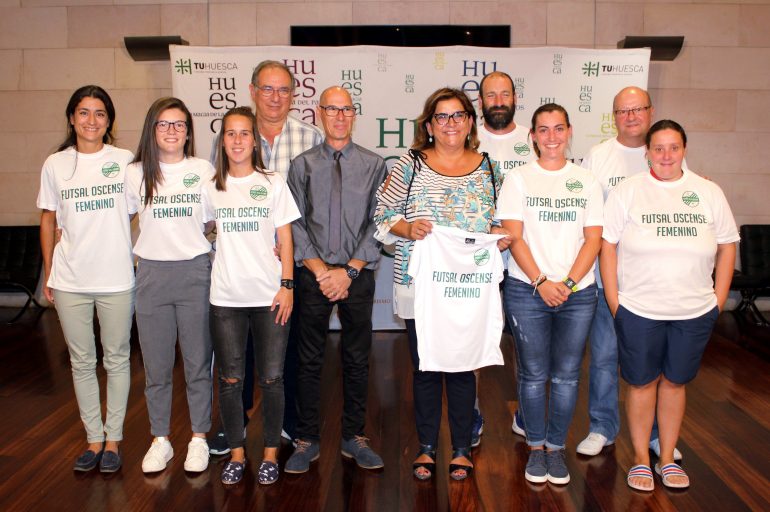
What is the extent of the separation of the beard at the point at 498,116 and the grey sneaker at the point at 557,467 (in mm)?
1576

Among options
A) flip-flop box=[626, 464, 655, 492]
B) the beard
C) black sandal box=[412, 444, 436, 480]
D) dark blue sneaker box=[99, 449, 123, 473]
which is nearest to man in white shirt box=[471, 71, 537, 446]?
the beard

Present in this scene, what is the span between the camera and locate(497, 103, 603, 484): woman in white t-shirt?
9.06 ft

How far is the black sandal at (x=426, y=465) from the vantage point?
2.93 m

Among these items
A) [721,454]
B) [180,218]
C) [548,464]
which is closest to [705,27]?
[721,454]

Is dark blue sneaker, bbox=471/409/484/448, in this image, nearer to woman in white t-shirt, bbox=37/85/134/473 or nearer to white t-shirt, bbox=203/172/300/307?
white t-shirt, bbox=203/172/300/307

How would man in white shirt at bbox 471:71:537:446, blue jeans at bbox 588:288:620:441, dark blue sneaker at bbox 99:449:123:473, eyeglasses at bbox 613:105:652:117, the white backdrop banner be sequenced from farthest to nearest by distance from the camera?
the white backdrop banner
man in white shirt at bbox 471:71:537:446
blue jeans at bbox 588:288:620:441
eyeglasses at bbox 613:105:652:117
dark blue sneaker at bbox 99:449:123:473

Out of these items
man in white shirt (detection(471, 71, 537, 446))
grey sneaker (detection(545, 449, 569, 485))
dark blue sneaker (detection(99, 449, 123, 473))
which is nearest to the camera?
grey sneaker (detection(545, 449, 569, 485))

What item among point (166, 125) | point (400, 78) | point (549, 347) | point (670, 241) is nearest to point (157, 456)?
point (166, 125)

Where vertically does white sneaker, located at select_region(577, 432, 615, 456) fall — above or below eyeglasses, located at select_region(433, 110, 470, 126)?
below

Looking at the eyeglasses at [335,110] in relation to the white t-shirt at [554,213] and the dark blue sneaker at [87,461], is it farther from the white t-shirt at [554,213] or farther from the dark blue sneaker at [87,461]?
the dark blue sneaker at [87,461]

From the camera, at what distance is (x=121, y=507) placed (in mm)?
2717

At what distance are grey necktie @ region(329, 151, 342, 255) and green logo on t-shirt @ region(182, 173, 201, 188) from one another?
57 cm

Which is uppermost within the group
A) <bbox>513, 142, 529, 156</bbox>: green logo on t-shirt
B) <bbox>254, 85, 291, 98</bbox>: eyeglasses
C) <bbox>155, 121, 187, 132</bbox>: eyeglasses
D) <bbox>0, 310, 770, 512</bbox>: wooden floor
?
<bbox>254, 85, 291, 98</bbox>: eyeglasses

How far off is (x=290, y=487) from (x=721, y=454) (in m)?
2.00
